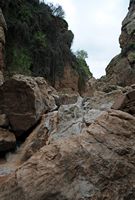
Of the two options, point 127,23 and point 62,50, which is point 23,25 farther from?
point 127,23

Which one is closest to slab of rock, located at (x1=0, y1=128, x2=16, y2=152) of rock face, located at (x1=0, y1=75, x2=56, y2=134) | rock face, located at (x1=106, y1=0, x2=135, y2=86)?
rock face, located at (x1=0, y1=75, x2=56, y2=134)

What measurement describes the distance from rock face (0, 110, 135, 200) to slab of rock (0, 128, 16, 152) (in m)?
5.78

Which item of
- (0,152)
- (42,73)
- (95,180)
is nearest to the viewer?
(95,180)

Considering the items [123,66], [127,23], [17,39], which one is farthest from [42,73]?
[127,23]

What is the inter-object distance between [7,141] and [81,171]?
6568 millimetres

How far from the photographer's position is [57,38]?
30844 mm

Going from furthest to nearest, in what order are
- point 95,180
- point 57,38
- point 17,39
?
point 57,38, point 17,39, point 95,180

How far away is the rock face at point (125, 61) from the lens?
37.3 metres

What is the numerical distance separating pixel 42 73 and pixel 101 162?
2114cm

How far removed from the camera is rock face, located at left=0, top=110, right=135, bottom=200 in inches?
256

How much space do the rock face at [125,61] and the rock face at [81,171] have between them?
94.5 feet

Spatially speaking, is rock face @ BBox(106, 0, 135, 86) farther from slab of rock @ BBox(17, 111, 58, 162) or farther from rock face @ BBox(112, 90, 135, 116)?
rock face @ BBox(112, 90, 135, 116)

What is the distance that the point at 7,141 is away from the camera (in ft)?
42.4

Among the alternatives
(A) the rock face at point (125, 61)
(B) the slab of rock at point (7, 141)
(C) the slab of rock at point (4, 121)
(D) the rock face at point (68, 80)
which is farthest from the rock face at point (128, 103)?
(A) the rock face at point (125, 61)
